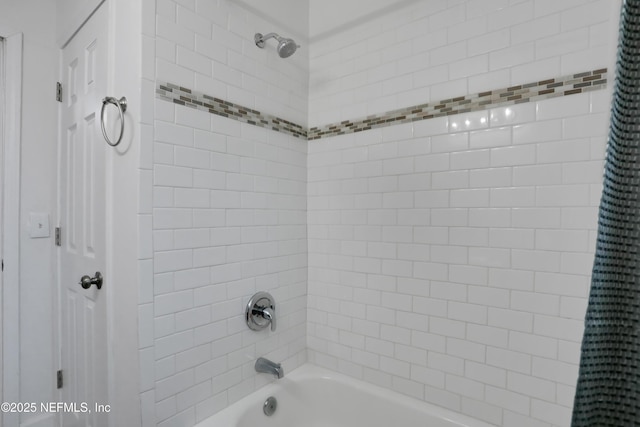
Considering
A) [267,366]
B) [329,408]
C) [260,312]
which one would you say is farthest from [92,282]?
[329,408]

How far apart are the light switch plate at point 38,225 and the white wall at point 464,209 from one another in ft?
5.26

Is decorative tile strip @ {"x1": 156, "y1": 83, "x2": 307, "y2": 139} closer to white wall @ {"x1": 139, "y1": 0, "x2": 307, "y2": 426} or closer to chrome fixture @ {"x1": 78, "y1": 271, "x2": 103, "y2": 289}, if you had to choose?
white wall @ {"x1": 139, "y1": 0, "x2": 307, "y2": 426}

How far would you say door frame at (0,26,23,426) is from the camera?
5.64 ft

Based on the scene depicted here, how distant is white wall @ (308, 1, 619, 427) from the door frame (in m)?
1.68

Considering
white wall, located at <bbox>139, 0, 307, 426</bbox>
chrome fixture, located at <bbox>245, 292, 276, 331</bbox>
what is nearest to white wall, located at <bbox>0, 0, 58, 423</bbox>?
white wall, located at <bbox>139, 0, 307, 426</bbox>

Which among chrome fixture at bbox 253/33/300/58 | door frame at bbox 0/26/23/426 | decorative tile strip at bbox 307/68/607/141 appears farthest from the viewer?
door frame at bbox 0/26/23/426

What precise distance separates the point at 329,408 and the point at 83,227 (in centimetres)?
160

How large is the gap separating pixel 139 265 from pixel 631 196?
132 cm

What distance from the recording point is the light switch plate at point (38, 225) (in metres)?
1.79

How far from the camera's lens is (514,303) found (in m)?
1.28

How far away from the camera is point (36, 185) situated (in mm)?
1823

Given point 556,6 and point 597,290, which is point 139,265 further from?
point 556,6

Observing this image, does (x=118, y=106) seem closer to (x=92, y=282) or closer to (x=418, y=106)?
(x=92, y=282)

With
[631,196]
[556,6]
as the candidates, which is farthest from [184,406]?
[556,6]
